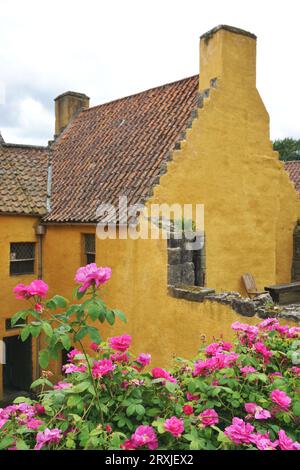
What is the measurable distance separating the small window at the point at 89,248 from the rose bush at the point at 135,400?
7.81m

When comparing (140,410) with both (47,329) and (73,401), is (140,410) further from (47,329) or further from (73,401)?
(47,329)

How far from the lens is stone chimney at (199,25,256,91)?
1107 centimetres

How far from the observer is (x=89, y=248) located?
1159cm

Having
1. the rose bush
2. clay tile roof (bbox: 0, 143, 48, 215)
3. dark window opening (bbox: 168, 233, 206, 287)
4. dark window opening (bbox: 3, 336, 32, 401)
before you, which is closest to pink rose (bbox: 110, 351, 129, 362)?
the rose bush

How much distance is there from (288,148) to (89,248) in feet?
140

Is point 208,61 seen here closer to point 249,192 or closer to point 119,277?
point 249,192

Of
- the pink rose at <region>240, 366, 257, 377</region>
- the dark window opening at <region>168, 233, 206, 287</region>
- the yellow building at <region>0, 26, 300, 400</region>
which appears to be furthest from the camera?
the yellow building at <region>0, 26, 300, 400</region>

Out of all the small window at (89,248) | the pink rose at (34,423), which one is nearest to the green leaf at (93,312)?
the pink rose at (34,423)

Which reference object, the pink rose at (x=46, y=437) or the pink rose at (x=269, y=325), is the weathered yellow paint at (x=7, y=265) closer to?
the pink rose at (x=269, y=325)

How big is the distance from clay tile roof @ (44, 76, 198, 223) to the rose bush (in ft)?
21.8

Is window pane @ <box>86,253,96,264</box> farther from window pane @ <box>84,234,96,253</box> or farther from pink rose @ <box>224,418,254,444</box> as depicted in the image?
pink rose @ <box>224,418,254,444</box>

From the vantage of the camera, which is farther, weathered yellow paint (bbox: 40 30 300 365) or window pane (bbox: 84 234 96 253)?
Result: window pane (bbox: 84 234 96 253)
